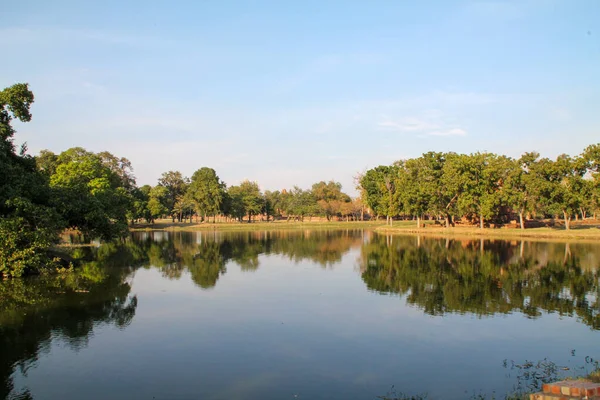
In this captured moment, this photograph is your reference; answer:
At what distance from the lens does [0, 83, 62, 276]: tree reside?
1056 inches

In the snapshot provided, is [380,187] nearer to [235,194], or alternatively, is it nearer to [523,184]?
[523,184]

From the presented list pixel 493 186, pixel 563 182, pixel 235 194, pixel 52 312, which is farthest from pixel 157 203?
pixel 52 312

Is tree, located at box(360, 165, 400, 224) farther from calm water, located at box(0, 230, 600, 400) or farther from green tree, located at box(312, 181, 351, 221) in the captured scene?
calm water, located at box(0, 230, 600, 400)

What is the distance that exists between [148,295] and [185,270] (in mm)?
9809

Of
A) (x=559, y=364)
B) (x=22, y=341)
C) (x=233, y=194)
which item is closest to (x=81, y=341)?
(x=22, y=341)

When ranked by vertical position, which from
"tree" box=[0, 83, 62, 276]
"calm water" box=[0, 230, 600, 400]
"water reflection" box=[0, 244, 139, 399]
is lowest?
"calm water" box=[0, 230, 600, 400]

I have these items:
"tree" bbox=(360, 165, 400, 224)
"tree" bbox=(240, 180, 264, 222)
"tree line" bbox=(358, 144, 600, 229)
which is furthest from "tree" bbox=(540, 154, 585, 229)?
"tree" bbox=(240, 180, 264, 222)

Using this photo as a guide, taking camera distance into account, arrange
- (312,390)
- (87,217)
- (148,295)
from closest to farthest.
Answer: (312,390) → (148,295) → (87,217)

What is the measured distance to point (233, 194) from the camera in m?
119

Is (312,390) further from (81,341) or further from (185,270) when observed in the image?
(185,270)

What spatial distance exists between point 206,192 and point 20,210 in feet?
249

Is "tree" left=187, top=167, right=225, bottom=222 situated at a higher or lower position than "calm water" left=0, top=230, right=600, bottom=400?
higher

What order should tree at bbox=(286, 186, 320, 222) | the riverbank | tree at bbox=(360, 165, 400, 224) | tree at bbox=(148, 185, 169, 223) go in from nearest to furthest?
the riverbank < tree at bbox=(360, 165, 400, 224) < tree at bbox=(148, 185, 169, 223) < tree at bbox=(286, 186, 320, 222)

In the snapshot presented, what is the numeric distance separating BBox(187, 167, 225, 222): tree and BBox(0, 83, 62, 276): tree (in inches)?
2786
